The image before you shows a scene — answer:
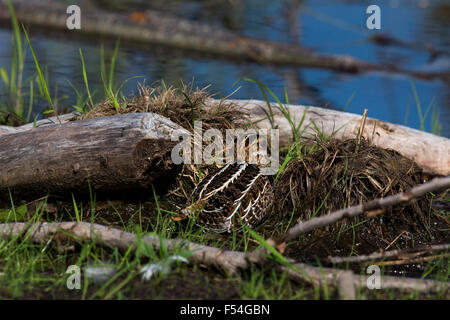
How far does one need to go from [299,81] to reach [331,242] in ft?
17.4

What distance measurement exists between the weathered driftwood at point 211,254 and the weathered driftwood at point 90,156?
20.4 inches

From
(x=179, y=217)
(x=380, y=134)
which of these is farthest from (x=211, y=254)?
(x=380, y=134)

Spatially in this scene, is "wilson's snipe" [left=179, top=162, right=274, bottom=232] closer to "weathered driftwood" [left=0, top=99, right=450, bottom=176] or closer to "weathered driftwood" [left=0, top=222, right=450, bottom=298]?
"weathered driftwood" [left=0, top=222, right=450, bottom=298]

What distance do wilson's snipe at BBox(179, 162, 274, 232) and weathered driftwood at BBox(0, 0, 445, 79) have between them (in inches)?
214

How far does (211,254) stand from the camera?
3.28 m

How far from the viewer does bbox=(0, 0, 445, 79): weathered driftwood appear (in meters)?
9.26

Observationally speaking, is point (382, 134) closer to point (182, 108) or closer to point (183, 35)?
point (182, 108)

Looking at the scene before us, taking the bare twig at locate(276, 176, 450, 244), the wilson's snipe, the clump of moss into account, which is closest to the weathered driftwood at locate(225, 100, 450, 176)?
the clump of moss

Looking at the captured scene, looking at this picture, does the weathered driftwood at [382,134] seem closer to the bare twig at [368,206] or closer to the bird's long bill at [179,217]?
the bird's long bill at [179,217]

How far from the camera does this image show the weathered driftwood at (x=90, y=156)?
→ 3910 millimetres

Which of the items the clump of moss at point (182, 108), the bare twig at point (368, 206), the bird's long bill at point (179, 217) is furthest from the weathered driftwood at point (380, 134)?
the bare twig at point (368, 206)

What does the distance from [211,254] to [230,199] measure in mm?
839

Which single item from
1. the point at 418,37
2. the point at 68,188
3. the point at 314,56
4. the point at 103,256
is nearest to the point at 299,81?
the point at 314,56
